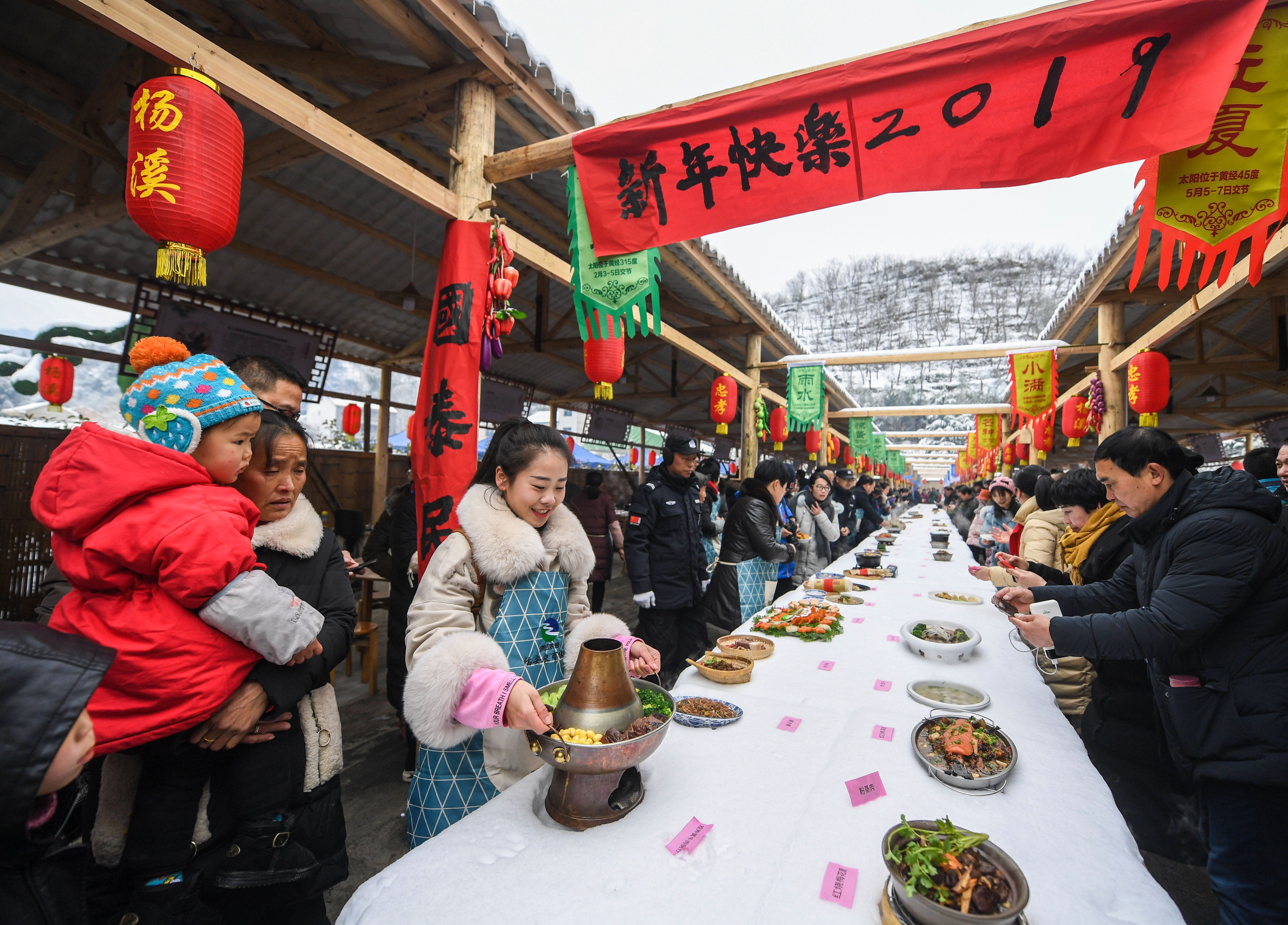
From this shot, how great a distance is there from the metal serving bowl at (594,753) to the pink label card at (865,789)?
614mm

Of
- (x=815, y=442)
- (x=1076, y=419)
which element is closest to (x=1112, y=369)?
(x=1076, y=419)

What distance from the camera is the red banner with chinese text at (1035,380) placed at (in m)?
7.60

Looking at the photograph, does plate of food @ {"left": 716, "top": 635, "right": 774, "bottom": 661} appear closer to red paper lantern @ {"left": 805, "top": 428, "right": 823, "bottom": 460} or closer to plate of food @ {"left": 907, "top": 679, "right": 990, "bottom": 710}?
plate of food @ {"left": 907, "top": 679, "right": 990, "bottom": 710}

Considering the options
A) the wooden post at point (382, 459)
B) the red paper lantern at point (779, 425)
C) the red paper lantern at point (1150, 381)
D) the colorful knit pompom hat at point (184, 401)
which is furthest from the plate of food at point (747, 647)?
the red paper lantern at point (779, 425)

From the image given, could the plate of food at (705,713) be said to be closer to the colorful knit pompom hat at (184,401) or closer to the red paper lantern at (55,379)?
the colorful knit pompom hat at (184,401)

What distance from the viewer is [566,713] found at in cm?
137

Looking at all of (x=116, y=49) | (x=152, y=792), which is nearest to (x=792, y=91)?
A: (x=152, y=792)

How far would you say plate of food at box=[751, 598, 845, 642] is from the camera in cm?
292

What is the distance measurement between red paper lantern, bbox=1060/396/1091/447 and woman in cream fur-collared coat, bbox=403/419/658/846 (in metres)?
9.90

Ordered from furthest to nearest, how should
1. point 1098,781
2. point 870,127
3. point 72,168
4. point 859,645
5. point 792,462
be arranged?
1. point 792,462
2. point 72,168
3. point 859,645
4. point 870,127
5. point 1098,781

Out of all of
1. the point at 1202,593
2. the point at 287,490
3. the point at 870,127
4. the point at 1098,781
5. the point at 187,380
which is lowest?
the point at 1098,781

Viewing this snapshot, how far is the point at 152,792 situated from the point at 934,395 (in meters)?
49.1

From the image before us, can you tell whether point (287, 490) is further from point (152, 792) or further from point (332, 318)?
point (332, 318)

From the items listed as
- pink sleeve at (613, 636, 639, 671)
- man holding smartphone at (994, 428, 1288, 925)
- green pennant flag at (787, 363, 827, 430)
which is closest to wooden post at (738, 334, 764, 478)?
green pennant flag at (787, 363, 827, 430)
